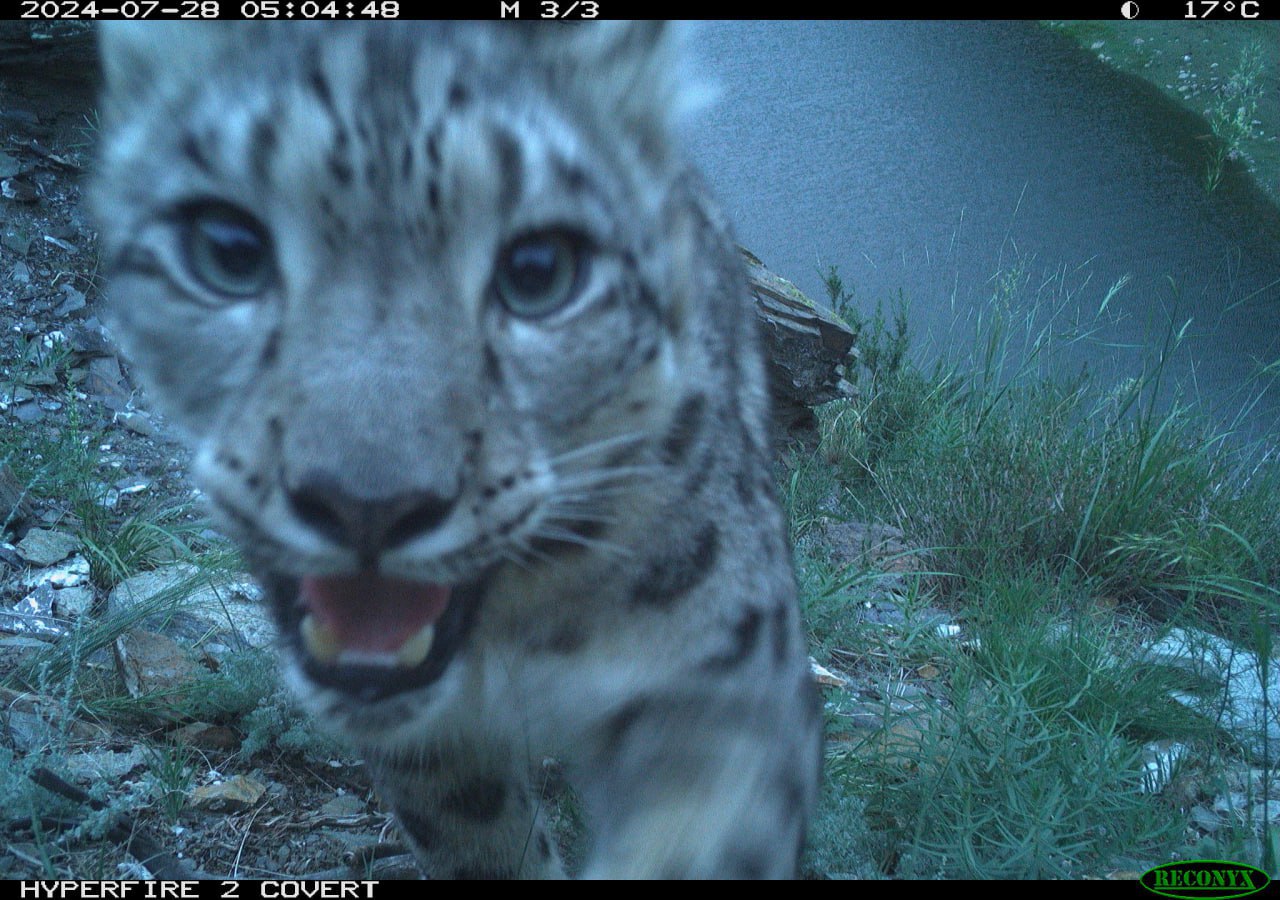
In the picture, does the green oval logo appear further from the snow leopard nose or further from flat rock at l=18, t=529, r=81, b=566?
flat rock at l=18, t=529, r=81, b=566

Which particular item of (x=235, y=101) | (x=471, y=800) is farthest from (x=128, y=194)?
(x=471, y=800)

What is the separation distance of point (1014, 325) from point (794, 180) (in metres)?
2.14

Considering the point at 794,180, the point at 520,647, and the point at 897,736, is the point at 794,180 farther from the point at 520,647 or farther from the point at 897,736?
the point at 520,647

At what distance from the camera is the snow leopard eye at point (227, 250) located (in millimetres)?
1622

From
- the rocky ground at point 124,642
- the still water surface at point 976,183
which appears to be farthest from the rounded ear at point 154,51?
the still water surface at point 976,183

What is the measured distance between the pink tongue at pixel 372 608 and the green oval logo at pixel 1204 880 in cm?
215

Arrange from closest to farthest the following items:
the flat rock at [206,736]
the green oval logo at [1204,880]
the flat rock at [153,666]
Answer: the green oval logo at [1204,880] → the flat rock at [206,736] → the flat rock at [153,666]

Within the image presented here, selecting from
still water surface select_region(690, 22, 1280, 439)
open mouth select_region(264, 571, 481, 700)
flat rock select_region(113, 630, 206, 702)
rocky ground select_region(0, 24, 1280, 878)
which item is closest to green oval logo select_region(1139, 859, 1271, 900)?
rocky ground select_region(0, 24, 1280, 878)

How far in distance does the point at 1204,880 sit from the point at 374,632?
7.78 feet
